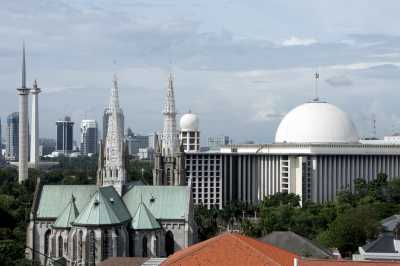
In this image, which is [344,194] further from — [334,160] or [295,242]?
[295,242]

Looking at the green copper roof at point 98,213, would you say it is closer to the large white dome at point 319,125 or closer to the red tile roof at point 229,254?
the red tile roof at point 229,254

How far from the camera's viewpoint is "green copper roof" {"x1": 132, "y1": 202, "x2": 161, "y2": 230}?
71000 mm

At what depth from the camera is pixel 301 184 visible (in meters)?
140

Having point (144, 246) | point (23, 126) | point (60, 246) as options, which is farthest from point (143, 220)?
point (23, 126)

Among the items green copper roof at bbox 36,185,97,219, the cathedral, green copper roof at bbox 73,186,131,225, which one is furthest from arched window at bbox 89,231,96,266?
green copper roof at bbox 36,185,97,219

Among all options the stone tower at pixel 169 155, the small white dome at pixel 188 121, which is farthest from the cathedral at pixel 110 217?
the small white dome at pixel 188 121

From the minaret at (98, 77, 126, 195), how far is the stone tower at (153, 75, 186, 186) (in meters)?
19.2

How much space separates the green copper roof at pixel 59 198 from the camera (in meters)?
74.4

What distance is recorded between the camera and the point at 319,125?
14325 centimetres

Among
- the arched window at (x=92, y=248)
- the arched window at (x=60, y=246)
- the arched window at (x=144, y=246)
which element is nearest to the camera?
the arched window at (x=92, y=248)

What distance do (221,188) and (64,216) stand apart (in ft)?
252

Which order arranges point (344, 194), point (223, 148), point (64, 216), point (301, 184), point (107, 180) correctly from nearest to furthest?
point (64, 216) < point (107, 180) < point (344, 194) < point (301, 184) < point (223, 148)

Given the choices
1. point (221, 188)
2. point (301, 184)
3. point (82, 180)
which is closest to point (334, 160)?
point (301, 184)

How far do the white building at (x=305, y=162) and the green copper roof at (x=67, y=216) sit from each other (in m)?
71.8
